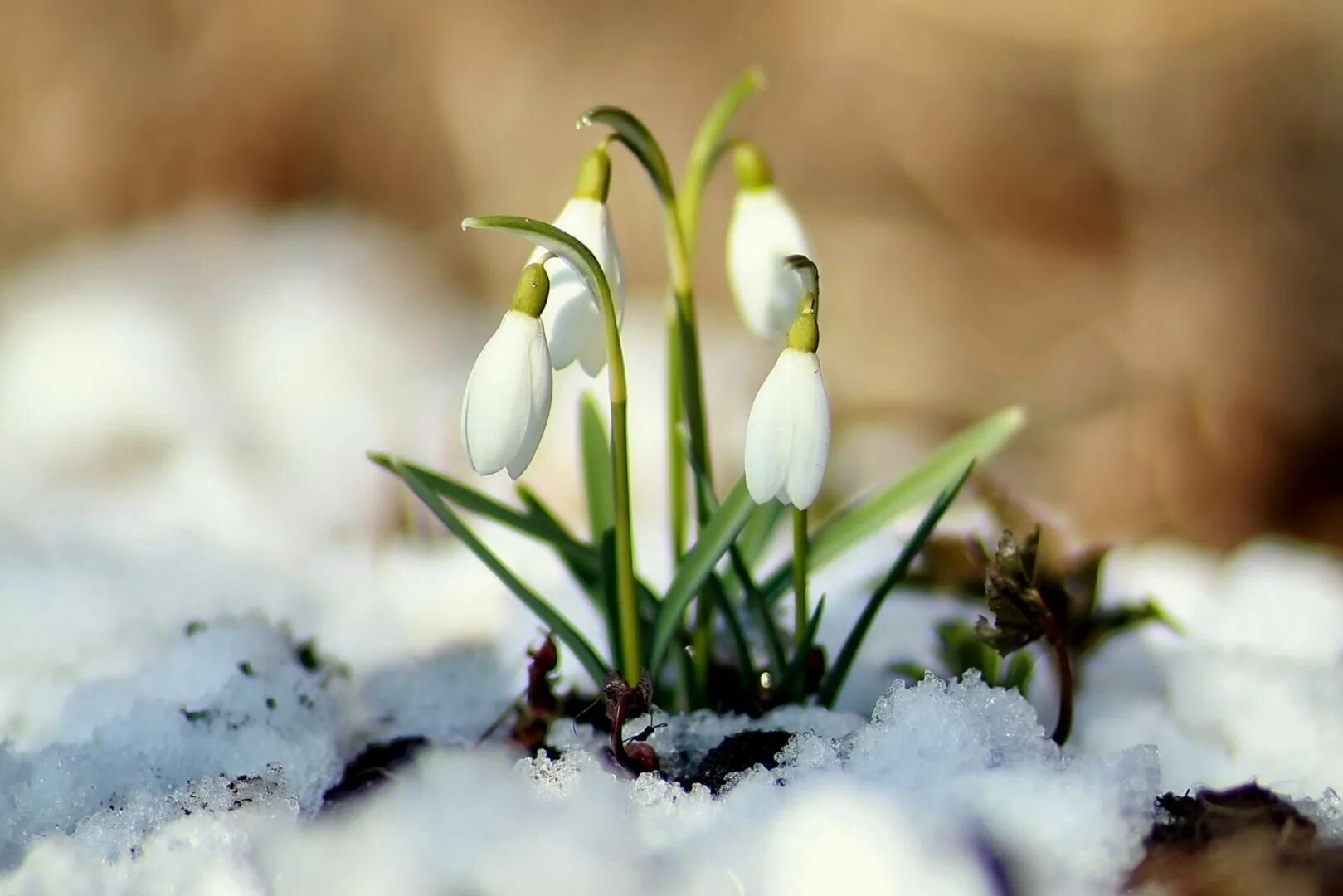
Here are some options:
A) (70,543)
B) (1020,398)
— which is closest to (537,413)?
(70,543)

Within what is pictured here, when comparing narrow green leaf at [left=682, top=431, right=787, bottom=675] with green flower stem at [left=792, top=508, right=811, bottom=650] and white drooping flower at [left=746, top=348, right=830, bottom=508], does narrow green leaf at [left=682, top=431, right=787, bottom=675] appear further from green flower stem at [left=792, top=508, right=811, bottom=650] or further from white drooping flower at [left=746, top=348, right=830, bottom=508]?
white drooping flower at [left=746, top=348, right=830, bottom=508]

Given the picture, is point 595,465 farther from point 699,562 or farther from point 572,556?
point 699,562

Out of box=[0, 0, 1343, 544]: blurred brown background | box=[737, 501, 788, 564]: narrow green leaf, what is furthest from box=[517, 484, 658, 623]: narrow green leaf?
box=[0, 0, 1343, 544]: blurred brown background

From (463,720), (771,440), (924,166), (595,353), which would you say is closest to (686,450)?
(595,353)

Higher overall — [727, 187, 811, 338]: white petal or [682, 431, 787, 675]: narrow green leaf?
[727, 187, 811, 338]: white petal

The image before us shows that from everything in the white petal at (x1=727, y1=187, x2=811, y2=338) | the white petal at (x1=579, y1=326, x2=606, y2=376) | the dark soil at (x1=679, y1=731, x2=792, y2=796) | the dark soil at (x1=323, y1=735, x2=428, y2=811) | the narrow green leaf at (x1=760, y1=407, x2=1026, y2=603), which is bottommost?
the dark soil at (x1=323, y1=735, x2=428, y2=811)

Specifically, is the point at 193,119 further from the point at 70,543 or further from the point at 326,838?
the point at 326,838
